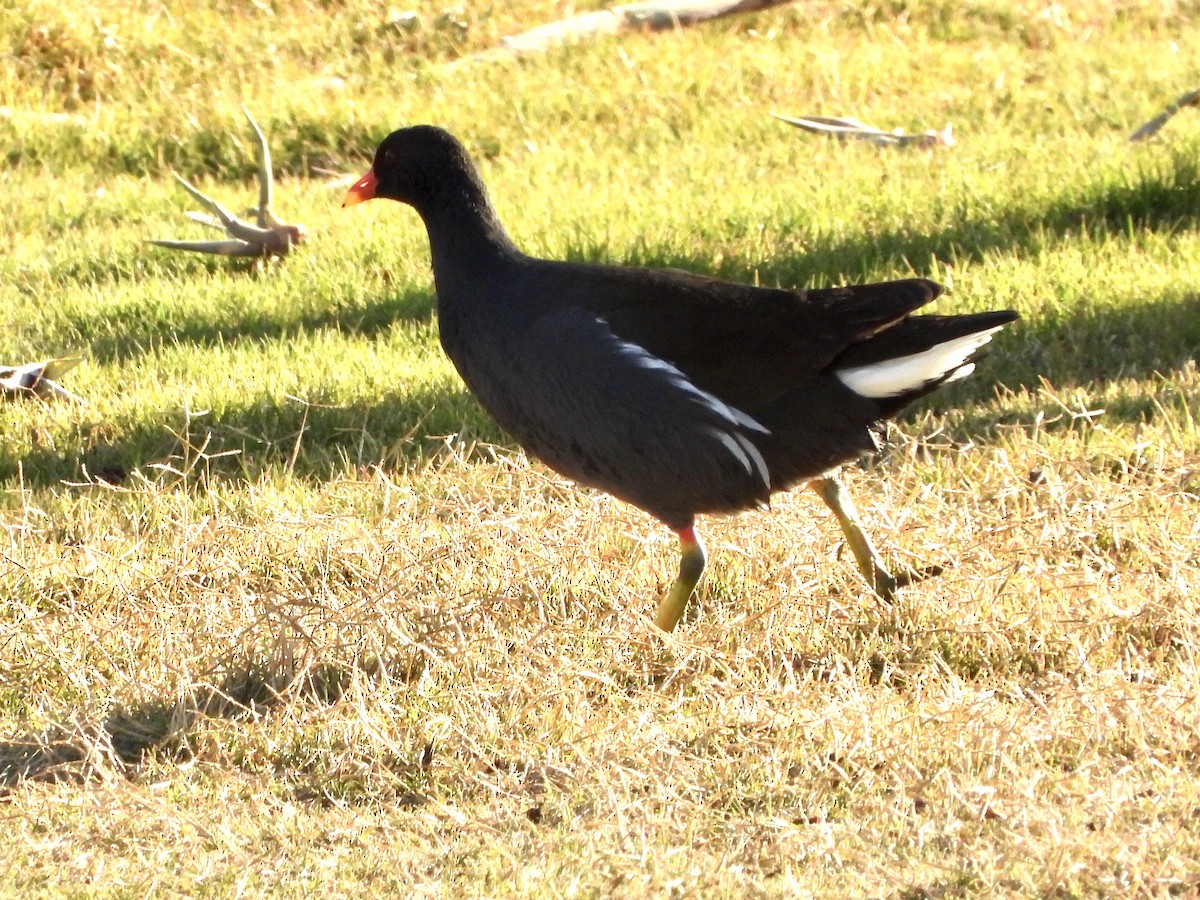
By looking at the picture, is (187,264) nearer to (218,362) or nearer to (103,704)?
(218,362)

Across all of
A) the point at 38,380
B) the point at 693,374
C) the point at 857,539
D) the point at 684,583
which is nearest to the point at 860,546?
the point at 857,539

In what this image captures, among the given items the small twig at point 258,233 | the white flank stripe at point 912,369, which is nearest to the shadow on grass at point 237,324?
the small twig at point 258,233

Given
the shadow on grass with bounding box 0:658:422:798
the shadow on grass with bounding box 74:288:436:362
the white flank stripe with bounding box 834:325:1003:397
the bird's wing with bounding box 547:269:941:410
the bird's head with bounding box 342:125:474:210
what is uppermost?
the bird's head with bounding box 342:125:474:210

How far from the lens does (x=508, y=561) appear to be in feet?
14.3

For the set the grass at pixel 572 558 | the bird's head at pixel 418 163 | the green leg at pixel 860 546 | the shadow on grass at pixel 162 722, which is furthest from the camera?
the bird's head at pixel 418 163

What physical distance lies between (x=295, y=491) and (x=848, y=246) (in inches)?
108

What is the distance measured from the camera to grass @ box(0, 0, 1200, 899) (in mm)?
3137

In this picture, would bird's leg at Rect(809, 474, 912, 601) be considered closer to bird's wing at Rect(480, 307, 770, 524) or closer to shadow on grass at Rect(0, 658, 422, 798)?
bird's wing at Rect(480, 307, 770, 524)

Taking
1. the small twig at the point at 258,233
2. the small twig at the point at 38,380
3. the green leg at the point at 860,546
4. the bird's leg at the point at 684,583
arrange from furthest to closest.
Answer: the small twig at the point at 258,233 < the small twig at the point at 38,380 < the green leg at the point at 860,546 < the bird's leg at the point at 684,583

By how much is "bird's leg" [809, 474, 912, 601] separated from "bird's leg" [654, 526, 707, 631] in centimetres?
37

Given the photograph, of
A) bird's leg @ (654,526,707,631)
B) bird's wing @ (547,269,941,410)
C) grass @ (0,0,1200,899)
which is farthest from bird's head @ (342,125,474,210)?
bird's leg @ (654,526,707,631)

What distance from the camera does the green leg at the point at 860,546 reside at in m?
4.19

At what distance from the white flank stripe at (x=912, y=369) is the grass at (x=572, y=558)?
1.70ft

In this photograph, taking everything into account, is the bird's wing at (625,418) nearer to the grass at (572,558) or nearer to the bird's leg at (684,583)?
the bird's leg at (684,583)
